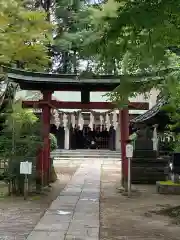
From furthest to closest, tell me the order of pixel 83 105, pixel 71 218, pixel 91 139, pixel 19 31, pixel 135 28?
pixel 91 139
pixel 83 105
pixel 71 218
pixel 135 28
pixel 19 31

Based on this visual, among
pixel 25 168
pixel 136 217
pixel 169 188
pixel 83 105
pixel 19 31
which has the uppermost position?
pixel 83 105

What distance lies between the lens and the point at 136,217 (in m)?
8.95

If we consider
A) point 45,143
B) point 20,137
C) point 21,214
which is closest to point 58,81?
point 45,143

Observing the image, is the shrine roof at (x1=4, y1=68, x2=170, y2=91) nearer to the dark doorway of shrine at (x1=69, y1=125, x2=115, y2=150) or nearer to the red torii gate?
the red torii gate

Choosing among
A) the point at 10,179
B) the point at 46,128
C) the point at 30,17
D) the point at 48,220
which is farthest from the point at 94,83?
the point at 30,17

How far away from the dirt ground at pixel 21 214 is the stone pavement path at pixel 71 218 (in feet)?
0.61

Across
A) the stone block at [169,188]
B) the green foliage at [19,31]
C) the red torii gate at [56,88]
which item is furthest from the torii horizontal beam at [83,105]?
the green foliage at [19,31]

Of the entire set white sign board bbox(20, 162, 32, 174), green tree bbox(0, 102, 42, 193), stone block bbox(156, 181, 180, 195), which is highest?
green tree bbox(0, 102, 42, 193)

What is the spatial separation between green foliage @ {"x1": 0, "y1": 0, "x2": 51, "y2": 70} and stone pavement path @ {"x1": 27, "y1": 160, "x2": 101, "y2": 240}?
396 cm

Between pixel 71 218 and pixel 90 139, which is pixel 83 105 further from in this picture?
pixel 90 139

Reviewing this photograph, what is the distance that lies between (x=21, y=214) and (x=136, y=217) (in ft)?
8.64

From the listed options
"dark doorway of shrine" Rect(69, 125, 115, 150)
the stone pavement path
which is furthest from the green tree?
"dark doorway of shrine" Rect(69, 125, 115, 150)

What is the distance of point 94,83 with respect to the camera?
13.9 meters

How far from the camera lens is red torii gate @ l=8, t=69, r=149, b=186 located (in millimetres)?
13633
